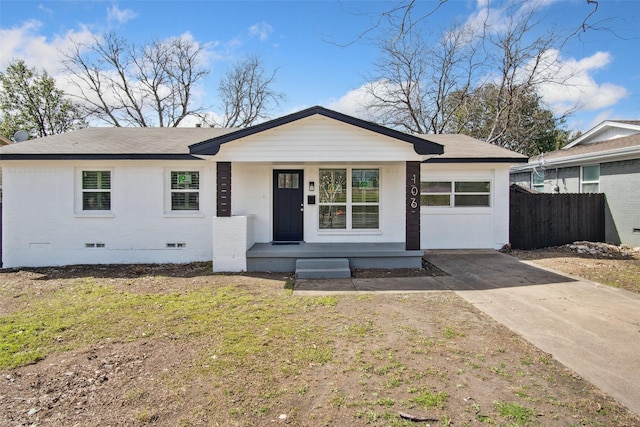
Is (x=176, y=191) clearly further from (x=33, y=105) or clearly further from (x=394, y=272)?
(x=33, y=105)

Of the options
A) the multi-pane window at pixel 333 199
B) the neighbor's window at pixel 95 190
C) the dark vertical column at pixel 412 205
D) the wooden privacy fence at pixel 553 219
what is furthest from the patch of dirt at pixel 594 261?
the neighbor's window at pixel 95 190

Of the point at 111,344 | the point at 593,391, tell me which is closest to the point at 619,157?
the point at 593,391

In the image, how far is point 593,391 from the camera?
3.31 meters

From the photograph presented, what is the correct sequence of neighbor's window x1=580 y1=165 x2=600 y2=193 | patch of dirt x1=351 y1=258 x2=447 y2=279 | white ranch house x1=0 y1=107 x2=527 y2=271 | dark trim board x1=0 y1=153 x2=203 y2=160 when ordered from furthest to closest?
neighbor's window x1=580 y1=165 x2=600 y2=193 → white ranch house x1=0 y1=107 x2=527 y2=271 → dark trim board x1=0 y1=153 x2=203 y2=160 → patch of dirt x1=351 y1=258 x2=447 y2=279

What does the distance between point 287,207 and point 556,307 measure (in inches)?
263

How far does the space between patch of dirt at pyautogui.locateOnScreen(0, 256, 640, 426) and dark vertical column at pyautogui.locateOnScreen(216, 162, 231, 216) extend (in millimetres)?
4110

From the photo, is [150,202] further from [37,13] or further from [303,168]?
[37,13]

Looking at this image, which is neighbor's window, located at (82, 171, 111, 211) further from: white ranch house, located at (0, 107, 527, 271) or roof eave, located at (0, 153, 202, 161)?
roof eave, located at (0, 153, 202, 161)

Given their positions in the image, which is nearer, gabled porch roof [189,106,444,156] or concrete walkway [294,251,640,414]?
concrete walkway [294,251,640,414]

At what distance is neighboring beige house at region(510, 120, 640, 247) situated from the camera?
1091cm

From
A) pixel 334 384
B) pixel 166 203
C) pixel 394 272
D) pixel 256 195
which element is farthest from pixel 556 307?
pixel 166 203

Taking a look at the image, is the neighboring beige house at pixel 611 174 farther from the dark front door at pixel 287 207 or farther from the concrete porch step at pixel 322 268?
the dark front door at pixel 287 207

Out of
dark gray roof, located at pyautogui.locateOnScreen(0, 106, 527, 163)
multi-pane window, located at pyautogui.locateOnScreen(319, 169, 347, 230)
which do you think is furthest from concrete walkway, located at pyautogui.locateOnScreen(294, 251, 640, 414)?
dark gray roof, located at pyautogui.locateOnScreen(0, 106, 527, 163)

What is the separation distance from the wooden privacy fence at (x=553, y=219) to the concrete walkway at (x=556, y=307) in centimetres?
235
